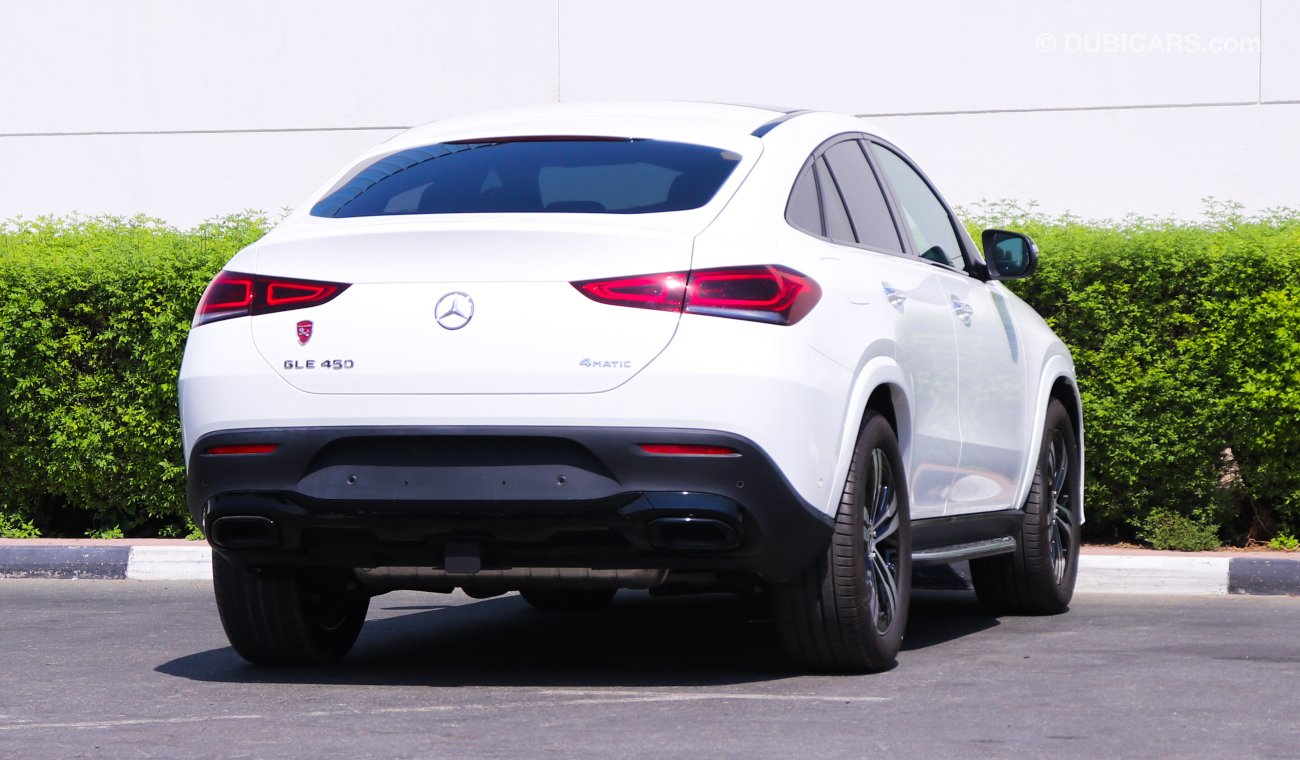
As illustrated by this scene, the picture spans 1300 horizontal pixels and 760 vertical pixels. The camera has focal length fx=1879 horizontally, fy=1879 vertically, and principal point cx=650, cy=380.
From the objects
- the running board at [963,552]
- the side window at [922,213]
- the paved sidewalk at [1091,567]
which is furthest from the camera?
the paved sidewalk at [1091,567]

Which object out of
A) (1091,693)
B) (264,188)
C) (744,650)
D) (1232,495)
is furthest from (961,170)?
(1091,693)

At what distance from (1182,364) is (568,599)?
132 inches

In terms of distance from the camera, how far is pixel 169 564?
912 cm

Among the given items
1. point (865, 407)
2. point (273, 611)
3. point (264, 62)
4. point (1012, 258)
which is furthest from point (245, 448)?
point (264, 62)

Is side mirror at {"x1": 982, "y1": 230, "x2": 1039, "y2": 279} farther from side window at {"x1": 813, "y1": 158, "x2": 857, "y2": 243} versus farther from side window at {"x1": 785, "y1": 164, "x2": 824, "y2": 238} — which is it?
side window at {"x1": 785, "y1": 164, "x2": 824, "y2": 238}

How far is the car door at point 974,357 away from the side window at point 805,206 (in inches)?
34.0

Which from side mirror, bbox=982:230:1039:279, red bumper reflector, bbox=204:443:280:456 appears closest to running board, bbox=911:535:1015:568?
side mirror, bbox=982:230:1039:279

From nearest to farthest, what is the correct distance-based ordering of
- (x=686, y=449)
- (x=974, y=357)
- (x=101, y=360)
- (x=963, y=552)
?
(x=686, y=449)
(x=963, y=552)
(x=974, y=357)
(x=101, y=360)

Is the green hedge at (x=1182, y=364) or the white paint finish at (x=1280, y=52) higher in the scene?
the white paint finish at (x=1280, y=52)

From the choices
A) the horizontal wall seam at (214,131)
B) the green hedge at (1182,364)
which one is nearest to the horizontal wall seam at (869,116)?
the horizontal wall seam at (214,131)

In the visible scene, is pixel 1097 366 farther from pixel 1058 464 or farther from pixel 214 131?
pixel 214 131

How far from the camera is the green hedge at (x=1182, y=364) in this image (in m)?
8.78

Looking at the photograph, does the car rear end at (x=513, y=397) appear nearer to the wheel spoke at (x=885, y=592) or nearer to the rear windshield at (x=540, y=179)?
the rear windshield at (x=540, y=179)

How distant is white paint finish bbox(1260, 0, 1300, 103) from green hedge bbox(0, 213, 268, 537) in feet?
21.5
